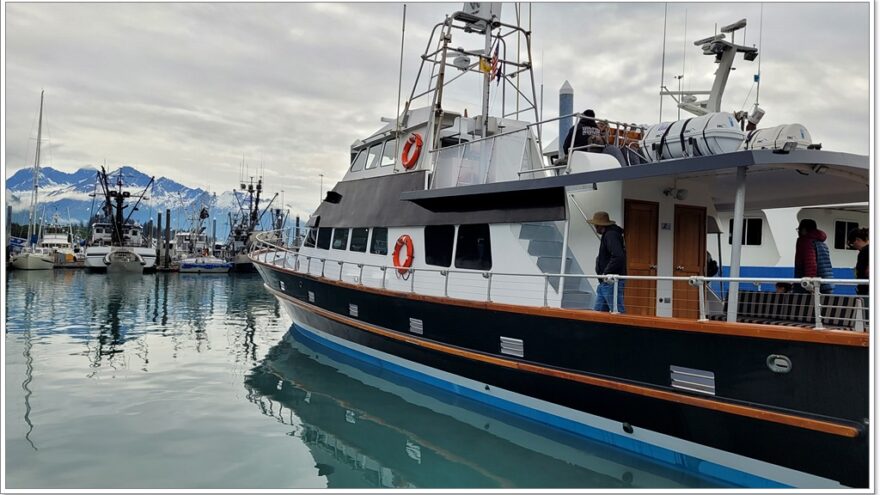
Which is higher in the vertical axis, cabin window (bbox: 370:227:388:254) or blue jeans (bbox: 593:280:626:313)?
cabin window (bbox: 370:227:388:254)

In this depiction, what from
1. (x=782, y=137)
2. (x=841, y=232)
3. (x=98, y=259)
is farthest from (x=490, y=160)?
(x=98, y=259)

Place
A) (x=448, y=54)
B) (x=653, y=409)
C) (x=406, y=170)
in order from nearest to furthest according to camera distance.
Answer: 1. (x=653, y=409)
2. (x=406, y=170)
3. (x=448, y=54)

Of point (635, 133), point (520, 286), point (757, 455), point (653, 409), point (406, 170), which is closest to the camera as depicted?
point (757, 455)

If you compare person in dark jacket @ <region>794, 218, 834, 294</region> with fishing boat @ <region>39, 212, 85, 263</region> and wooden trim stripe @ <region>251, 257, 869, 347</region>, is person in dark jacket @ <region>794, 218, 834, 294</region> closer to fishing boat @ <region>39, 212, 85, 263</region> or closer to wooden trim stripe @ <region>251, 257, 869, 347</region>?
wooden trim stripe @ <region>251, 257, 869, 347</region>

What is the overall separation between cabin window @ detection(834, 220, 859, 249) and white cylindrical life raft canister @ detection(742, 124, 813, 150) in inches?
430

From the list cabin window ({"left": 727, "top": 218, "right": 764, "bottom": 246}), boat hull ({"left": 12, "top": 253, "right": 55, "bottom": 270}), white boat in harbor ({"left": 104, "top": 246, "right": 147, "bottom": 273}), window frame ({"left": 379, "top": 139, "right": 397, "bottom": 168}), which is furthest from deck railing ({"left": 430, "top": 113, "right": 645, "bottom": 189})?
boat hull ({"left": 12, "top": 253, "right": 55, "bottom": 270})

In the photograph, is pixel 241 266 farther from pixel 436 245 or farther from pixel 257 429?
pixel 257 429

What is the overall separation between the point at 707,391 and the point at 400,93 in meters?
7.85

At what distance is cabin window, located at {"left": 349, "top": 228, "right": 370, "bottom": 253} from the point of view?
11172 millimetres

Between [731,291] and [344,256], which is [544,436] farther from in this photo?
[344,256]

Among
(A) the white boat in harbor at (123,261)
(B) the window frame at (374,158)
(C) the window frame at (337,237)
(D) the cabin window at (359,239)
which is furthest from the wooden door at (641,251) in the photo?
(A) the white boat in harbor at (123,261)

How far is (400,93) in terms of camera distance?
11367mm

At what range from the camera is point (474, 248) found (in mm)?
8836

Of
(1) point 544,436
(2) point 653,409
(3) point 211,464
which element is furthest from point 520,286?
(3) point 211,464
